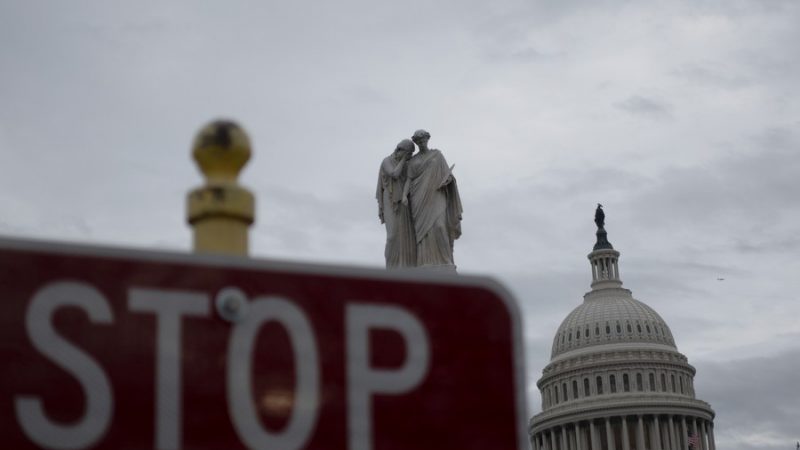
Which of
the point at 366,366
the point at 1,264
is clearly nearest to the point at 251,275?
the point at 366,366

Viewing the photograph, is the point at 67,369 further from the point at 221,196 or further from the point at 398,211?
the point at 398,211

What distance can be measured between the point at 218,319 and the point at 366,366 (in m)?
0.41

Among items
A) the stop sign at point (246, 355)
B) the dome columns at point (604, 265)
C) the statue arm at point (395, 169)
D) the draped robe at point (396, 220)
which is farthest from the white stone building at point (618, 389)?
the stop sign at point (246, 355)

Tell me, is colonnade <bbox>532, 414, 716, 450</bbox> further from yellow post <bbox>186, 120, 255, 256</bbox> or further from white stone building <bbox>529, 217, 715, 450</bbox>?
yellow post <bbox>186, 120, 255, 256</bbox>

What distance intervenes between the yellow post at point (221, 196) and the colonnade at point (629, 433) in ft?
472

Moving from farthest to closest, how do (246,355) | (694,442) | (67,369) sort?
1. (694,442)
2. (246,355)
3. (67,369)

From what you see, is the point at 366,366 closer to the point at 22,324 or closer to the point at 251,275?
the point at 251,275

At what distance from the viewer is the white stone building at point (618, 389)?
146 metres

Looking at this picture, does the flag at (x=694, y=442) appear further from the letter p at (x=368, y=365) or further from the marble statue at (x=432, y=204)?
the letter p at (x=368, y=365)

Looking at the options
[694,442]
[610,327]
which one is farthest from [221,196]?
[610,327]

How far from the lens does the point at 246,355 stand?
3.55 metres

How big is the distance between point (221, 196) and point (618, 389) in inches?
5813

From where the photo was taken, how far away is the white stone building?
146375 mm

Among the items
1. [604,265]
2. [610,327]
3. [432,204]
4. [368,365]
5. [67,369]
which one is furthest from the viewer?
[604,265]
